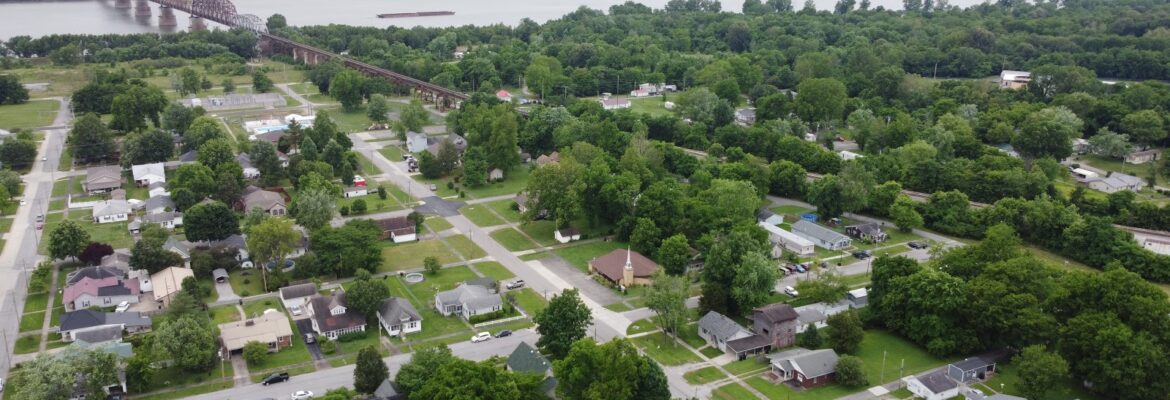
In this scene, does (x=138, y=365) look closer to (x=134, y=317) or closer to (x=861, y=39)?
(x=134, y=317)

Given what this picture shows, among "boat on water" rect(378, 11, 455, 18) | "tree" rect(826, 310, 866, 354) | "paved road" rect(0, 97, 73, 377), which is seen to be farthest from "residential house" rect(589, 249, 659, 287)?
"boat on water" rect(378, 11, 455, 18)

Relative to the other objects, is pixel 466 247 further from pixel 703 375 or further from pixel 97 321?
pixel 703 375

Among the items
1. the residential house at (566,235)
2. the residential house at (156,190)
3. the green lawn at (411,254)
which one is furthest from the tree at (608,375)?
the residential house at (156,190)

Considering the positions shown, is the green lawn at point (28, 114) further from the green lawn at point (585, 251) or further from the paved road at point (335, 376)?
the paved road at point (335, 376)

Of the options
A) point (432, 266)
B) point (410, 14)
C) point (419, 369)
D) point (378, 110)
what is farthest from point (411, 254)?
point (410, 14)

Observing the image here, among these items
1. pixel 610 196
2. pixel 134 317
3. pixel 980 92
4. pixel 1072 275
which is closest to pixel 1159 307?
pixel 1072 275

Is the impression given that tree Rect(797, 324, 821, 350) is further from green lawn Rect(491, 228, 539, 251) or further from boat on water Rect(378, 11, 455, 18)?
boat on water Rect(378, 11, 455, 18)
